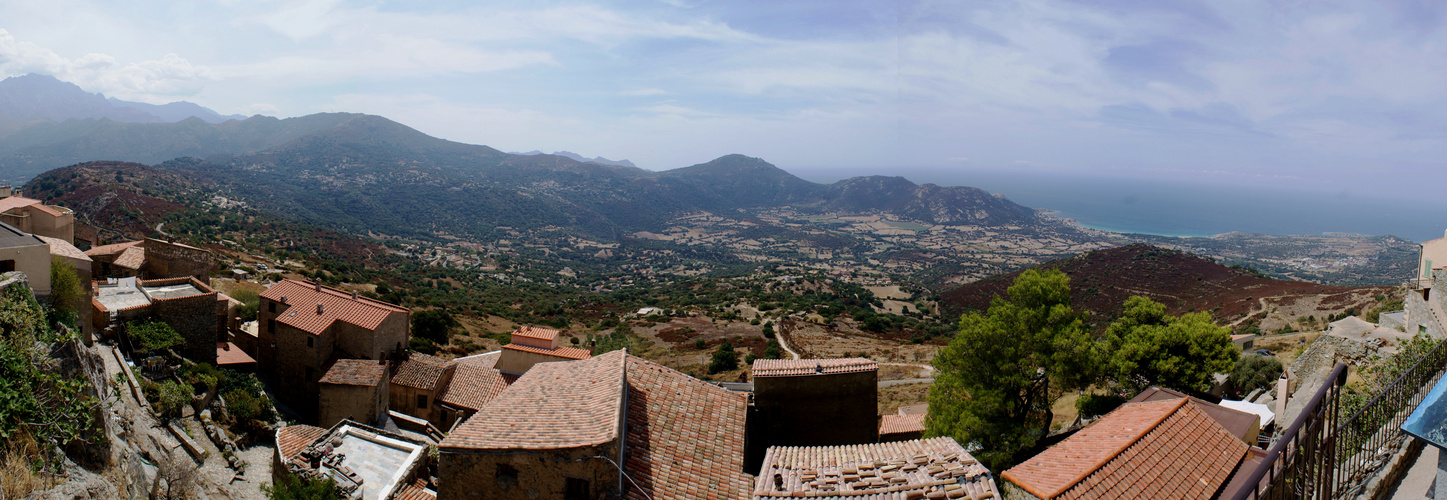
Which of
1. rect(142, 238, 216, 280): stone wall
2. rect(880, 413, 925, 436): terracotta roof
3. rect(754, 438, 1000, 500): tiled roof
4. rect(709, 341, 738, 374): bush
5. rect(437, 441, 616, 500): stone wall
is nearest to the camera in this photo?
rect(754, 438, 1000, 500): tiled roof

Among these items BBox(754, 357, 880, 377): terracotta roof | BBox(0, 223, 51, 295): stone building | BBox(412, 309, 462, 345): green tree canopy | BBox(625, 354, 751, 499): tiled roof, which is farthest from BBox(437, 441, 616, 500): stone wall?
BBox(412, 309, 462, 345): green tree canopy

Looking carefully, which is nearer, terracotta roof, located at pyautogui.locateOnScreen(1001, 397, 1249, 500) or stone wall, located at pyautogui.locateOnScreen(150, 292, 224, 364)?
terracotta roof, located at pyautogui.locateOnScreen(1001, 397, 1249, 500)

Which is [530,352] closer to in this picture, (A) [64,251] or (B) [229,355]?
(B) [229,355]

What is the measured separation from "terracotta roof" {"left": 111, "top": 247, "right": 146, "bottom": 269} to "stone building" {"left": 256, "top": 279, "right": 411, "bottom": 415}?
25.9 feet

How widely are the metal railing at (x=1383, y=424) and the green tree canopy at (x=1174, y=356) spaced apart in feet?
39.5

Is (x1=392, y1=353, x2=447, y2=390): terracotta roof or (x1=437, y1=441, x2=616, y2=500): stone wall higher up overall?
(x1=437, y1=441, x2=616, y2=500): stone wall

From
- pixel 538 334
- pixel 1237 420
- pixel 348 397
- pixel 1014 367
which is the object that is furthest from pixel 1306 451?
pixel 538 334

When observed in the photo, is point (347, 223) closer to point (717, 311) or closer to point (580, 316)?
point (580, 316)

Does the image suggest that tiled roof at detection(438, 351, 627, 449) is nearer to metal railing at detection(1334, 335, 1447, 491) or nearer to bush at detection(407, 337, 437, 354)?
metal railing at detection(1334, 335, 1447, 491)

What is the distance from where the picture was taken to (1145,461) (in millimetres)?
8281

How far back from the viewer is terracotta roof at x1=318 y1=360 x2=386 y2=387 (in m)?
16.9

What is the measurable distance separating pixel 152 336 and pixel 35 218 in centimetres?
1004

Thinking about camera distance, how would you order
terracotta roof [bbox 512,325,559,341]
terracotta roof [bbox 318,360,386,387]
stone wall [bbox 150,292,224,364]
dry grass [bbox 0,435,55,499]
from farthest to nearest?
terracotta roof [bbox 512,325,559,341] < stone wall [bbox 150,292,224,364] < terracotta roof [bbox 318,360,386,387] < dry grass [bbox 0,435,55,499]

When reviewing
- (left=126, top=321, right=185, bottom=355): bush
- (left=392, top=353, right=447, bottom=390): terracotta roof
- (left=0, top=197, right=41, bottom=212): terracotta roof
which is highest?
(left=0, top=197, right=41, bottom=212): terracotta roof
